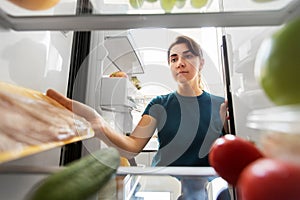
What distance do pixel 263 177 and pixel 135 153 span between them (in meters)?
0.72

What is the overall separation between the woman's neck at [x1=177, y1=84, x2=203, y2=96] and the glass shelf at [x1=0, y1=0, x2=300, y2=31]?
0.47 meters

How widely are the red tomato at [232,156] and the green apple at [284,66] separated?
90mm

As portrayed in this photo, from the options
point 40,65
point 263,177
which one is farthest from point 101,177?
point 40,65

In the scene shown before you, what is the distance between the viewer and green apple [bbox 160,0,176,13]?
13.9 inches

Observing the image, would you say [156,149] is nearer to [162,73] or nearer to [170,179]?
[170,179]

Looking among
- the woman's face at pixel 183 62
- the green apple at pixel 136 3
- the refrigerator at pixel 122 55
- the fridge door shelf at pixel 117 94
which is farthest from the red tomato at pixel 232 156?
the fridge door shelf at pixel 117 94

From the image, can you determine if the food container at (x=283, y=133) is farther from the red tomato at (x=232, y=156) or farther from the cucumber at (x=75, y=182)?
the cucumber at (x=75, y=182)

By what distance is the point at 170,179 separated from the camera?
2.74 ft

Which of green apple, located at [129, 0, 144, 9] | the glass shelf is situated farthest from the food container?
green apple, located at [129, 0, 144, 9]

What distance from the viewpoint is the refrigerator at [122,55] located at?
354 mm

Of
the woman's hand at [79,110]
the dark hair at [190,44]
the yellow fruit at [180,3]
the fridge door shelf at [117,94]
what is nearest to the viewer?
the yellow fruit at [180,3]

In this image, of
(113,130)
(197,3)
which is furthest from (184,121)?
(197,3)

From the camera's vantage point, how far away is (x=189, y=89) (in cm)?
88

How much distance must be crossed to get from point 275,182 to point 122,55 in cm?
89
